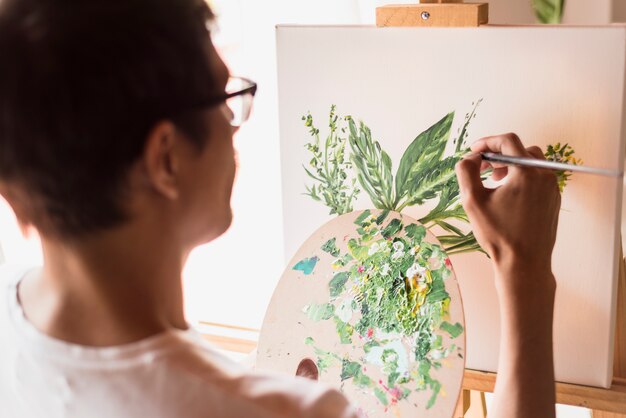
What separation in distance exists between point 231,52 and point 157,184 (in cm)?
135

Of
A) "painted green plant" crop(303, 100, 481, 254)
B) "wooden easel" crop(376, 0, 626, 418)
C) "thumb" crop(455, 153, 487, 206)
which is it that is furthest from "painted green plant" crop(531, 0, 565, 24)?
"thumb" crop(455, 153, 487, 206)

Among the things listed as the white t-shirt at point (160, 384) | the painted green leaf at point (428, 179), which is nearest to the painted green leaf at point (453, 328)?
the painted green leaf at point (428, 179)

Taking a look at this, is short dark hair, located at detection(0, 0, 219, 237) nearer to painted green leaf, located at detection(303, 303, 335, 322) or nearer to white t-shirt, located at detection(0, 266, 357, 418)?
white t-shirt, located at detection(0, 266, 357, 418)

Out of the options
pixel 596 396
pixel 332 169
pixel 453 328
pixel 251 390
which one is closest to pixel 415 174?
pixel 332 169

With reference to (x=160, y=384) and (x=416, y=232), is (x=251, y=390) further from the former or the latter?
(x=416, y=232)

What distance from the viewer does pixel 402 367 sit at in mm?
1158

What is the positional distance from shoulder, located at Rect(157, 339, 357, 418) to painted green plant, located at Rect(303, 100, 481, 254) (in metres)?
0.57

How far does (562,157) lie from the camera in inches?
44.6

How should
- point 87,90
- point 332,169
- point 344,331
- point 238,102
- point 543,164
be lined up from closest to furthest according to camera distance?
point 87,90 < point 238,102 < point 543,164 < point 344,331 < point 332,169

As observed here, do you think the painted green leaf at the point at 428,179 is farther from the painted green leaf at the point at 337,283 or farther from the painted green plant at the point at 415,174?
the painted green leaf at the point at 337,283

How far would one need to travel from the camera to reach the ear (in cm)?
66

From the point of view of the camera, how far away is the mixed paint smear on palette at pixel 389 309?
1.14 m

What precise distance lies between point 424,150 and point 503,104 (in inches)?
5.7

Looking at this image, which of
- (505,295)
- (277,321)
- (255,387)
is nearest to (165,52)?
(255,387)
